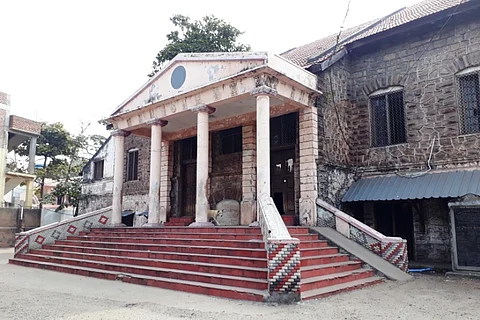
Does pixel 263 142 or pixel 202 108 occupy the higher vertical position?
pixel 202 108

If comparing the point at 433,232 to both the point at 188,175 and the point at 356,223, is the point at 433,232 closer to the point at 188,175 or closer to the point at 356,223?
the point at 356,223

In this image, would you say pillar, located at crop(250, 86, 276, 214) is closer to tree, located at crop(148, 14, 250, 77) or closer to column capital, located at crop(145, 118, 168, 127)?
column capital, located at crop(145, 118, 168, 127)

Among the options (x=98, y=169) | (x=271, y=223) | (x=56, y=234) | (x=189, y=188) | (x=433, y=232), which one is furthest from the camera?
(x=98, y=169)

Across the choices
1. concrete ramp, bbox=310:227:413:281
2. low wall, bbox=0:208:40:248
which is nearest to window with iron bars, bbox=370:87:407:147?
concrete ramp, bbox=310:227:413:281

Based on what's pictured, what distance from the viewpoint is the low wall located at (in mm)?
19938

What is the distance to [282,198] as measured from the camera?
13805 mm

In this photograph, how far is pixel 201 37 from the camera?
2302 centimetres

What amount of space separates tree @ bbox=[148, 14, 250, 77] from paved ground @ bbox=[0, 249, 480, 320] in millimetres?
16389

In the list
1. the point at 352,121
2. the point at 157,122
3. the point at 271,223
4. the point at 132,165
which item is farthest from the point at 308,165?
the point at 132,165

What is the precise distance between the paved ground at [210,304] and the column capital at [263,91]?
5.43 meters

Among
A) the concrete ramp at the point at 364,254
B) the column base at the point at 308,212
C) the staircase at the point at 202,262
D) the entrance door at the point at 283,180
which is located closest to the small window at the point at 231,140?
the entrance door at the point at 283,180

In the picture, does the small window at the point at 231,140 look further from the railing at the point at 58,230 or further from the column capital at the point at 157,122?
the railing at the point at 58,230

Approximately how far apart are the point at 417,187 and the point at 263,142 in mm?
4598

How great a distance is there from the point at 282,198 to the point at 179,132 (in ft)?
17.6
